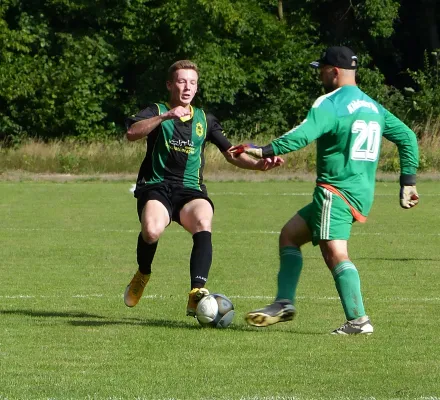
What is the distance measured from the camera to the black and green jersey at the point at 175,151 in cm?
838

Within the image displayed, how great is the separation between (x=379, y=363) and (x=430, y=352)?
55 cm

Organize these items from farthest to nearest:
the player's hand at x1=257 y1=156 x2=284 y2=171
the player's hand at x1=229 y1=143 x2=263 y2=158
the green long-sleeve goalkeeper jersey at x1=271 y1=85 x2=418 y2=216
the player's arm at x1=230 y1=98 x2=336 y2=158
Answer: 1. the player's hand at x1=257 y1=156 x2=284 y2=171
2. the green long-sleeve goalkeeper jersey at x1=271 y1=85 x2=418 y2=216
3. the player's hand at x1=229 y1=143 x2=263 y2=158
4. the player's arm at x1=230 y1=98 x2=336 y2=158

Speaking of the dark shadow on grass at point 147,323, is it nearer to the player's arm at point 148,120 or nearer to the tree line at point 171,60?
the player's arm at point 148,120

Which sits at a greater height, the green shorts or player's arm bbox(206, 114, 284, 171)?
player's arm bbox(206, 114, 284, 171)

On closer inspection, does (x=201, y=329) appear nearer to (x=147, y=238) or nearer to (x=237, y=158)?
(x=147, y=238)

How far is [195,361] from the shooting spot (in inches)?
260

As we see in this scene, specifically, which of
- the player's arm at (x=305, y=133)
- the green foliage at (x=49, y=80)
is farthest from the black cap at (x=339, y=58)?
→ the green foliage at (x=49, y=80)

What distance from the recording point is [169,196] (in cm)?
841

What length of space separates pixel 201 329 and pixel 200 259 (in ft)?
1.87

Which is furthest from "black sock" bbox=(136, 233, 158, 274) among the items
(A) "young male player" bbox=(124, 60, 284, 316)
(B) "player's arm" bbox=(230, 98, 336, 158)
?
(B) "player's arm" bbox=(230, 98, 336, 158)

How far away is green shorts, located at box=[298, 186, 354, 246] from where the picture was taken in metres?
7.52

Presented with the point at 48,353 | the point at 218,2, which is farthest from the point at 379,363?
the point at 218,2

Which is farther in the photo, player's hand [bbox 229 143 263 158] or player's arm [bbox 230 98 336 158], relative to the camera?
player's hand [bbox 229 143 263 158]

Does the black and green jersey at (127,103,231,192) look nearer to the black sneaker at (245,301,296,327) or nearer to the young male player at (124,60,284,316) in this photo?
the young male player at (124,60,284,316)
